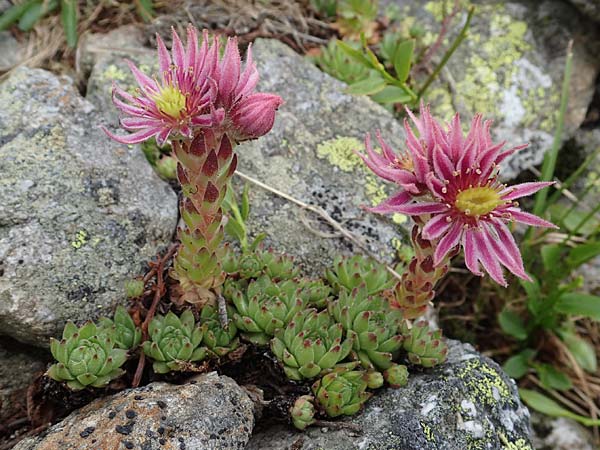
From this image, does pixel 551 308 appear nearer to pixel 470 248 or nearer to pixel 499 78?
pixel 470 248

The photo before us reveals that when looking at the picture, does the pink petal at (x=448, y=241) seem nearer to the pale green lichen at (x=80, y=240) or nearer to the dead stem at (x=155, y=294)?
the dead stem at (x=155, y=294)

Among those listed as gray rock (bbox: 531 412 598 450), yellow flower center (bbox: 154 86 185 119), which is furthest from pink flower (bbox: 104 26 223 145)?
gray rock (bbox: 531 412 598 450)

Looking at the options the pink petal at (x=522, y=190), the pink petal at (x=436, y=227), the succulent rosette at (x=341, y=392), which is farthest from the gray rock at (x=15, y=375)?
the pink petal at (x=522, y=190)

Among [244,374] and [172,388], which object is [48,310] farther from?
[244,374]

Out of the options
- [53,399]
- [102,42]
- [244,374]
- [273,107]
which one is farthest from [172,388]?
[102,42]

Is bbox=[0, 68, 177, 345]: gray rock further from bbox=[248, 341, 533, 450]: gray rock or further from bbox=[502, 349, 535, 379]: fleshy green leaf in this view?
bbox=[502, 349, 535, 379]: fleshy green leaf

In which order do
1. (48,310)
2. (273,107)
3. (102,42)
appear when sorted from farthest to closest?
(102,42) → (48,310) → (273,107)
